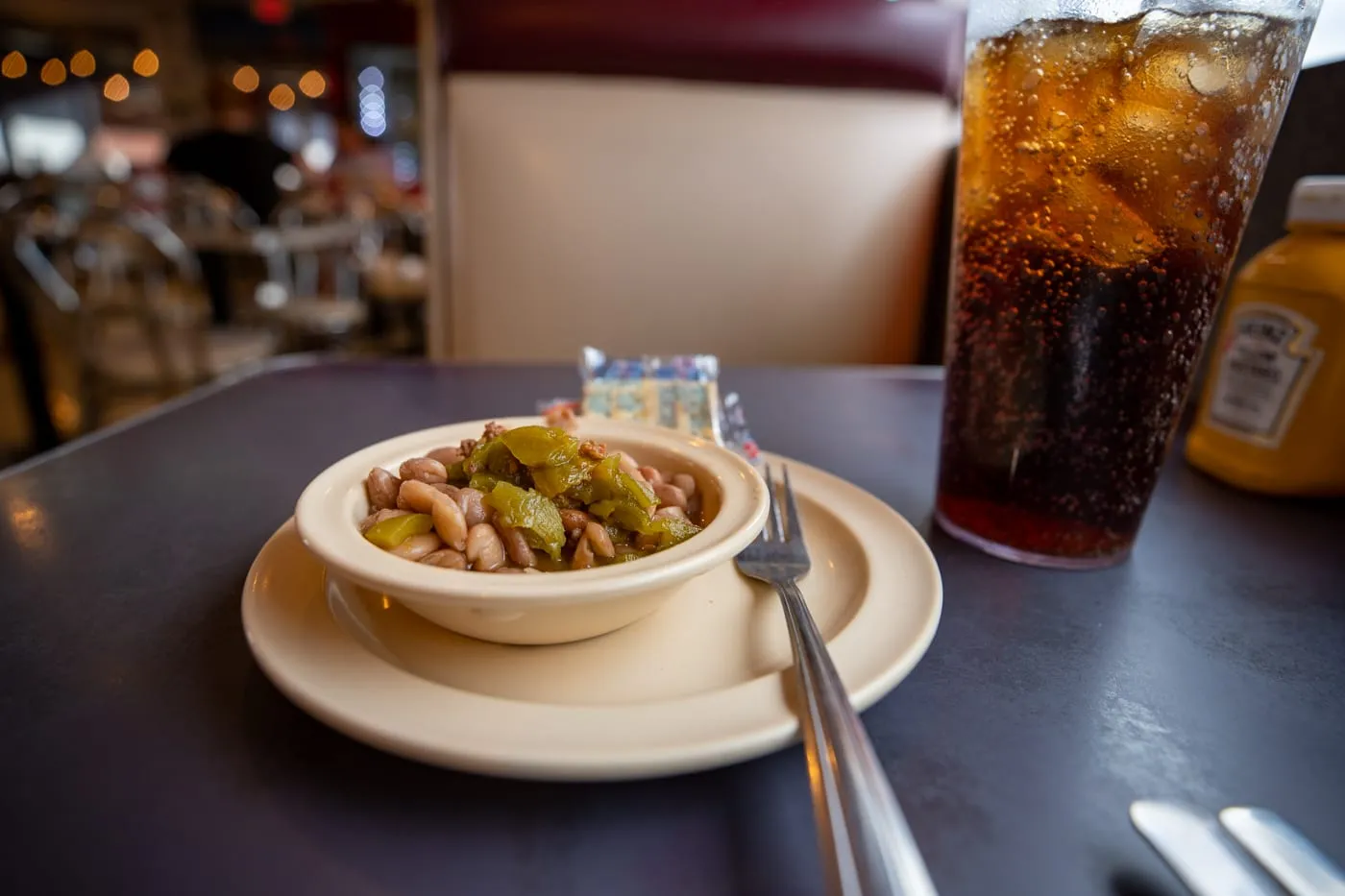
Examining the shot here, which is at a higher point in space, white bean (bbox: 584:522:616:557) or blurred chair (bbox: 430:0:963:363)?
blurred chair (bbox: 430:0:963:363)

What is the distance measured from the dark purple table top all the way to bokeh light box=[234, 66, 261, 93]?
43.4ft

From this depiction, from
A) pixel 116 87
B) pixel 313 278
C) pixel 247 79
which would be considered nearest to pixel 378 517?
pixel 313 278

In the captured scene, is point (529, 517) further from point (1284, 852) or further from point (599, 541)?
point (1284, 852)

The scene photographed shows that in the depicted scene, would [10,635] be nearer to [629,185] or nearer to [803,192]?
[629,185]

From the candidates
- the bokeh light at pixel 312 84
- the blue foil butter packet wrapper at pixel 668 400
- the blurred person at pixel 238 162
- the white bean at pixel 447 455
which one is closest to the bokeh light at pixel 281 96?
the bokeh light at pixel 312 84

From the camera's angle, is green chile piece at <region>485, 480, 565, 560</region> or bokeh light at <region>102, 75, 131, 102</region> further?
bokeh light at <region>102, 75, 131, 102</region>

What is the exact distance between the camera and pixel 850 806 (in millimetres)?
304

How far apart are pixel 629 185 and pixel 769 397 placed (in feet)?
3.02

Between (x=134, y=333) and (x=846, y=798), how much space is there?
10.4 feet

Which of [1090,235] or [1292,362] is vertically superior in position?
[1090,235]

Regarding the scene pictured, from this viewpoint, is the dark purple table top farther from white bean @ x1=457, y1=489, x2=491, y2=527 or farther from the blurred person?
the blurred person

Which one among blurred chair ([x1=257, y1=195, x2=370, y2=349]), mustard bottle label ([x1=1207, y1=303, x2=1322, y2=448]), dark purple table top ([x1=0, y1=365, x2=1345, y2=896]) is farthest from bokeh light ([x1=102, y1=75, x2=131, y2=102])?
mustard bottle label ([x1=1207, y1=303, x2=1322, y2=448])

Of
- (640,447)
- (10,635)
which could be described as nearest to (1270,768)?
(640,447)

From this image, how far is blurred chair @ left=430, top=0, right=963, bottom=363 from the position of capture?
1.68 metres
